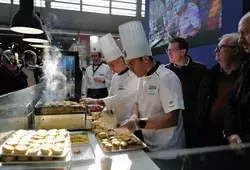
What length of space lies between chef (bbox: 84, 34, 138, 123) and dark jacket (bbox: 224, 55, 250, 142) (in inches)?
45.0

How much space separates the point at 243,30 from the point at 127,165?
4.03 ft

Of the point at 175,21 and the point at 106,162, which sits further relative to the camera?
the point at 175,21

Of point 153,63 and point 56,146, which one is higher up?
point 153,63

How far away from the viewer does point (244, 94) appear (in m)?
1.64

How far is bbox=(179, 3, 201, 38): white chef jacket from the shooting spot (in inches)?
124

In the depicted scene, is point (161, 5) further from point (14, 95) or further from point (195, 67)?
point (14, 95)

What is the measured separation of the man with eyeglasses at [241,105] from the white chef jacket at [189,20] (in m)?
1.55

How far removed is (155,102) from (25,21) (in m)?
1.96

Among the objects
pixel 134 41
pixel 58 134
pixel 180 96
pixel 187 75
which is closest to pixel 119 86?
pixel 187 75

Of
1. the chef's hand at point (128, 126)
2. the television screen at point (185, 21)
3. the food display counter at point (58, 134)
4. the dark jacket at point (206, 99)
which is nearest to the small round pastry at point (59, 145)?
the food display counter at point (58, 134)

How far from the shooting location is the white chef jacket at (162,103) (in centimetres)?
166

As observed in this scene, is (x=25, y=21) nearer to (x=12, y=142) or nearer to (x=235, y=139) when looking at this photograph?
(x=12, y=142)

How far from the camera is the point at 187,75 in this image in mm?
2658

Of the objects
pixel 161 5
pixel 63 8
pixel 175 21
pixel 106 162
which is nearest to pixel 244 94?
pixel 106 162
